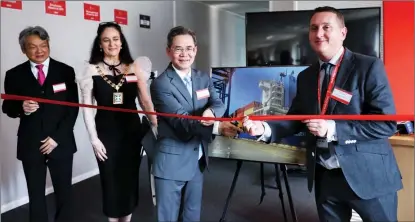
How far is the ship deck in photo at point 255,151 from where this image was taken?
2463 millimetres

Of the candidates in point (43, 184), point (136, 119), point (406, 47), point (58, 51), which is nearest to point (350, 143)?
point (136, 119)

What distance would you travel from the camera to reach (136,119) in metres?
2.18

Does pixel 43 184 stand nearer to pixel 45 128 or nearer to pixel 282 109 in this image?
pixel 45 128

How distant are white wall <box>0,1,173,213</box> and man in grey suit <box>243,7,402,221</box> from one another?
2.40 meters

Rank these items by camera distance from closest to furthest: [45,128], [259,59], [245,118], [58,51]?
1. [245,118]
2. [45,128]
3. [58,51]
4. [259,59]

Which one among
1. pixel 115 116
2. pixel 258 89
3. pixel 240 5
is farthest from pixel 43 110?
pixel 240 5

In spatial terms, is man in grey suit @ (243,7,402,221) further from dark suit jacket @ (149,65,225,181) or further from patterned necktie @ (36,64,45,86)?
patterned necktie @ (36,64,45,86)

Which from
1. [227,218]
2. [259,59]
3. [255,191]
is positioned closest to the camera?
[227,218]

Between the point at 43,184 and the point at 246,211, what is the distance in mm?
1468

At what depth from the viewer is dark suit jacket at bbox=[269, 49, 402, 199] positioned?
1442mm

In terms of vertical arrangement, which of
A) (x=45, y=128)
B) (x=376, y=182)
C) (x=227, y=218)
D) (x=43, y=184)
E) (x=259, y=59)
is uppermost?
(x=259, y=59)

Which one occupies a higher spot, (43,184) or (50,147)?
(50,147)

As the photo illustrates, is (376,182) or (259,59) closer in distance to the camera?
(376,182)

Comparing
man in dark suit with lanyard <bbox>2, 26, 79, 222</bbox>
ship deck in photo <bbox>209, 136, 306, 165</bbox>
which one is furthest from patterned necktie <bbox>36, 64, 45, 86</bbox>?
ship deck in photo <bbox>209, 136, 306, 165</bbox>
